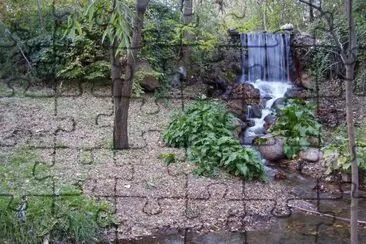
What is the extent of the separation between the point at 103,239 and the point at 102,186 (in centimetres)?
70

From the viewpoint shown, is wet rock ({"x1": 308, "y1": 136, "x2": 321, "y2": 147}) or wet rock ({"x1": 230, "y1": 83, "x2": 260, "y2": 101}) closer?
wet rock ({"x1": 308, "y1": 136, "x2": 321, "y2": 147})

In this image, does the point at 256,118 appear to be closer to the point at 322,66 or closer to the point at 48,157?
the point at 322,66

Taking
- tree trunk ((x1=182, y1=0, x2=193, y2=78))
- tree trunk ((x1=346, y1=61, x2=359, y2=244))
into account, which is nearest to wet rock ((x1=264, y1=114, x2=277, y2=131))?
tree trunk ((x1=182, y1=0, x2=193, y2=78))

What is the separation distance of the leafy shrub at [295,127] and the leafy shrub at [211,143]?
78 cm

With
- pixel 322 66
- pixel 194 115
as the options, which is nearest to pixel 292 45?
pixel 322 66

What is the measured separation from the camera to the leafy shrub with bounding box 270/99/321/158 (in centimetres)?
606

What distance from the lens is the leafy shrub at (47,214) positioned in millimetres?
3227

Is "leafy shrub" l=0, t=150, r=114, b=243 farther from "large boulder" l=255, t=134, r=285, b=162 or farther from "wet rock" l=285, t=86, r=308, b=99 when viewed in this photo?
"wet rock" l=285, t=86, r=308, b=99

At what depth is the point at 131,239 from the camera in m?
3.73

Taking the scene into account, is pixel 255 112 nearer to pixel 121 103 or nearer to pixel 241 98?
pixel 241 98

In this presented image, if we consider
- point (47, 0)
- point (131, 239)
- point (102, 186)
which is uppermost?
point (47, 0)

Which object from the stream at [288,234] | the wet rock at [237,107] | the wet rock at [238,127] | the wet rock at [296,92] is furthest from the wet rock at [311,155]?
the wet rock at [296,92]

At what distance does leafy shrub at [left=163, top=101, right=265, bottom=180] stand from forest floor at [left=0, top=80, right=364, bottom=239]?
0.12 m

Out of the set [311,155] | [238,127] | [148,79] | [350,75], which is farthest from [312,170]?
[350,75]
